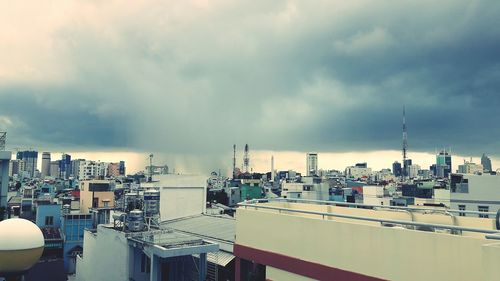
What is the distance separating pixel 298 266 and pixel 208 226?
76.9 ft

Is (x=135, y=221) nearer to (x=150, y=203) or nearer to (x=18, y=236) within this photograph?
(x=150, y=203)

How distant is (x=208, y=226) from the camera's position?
110 ft

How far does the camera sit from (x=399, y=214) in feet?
39.7

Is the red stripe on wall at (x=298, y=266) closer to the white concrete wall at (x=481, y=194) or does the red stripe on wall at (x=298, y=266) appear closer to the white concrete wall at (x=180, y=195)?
the white concrete wall at (x=180, y=195)

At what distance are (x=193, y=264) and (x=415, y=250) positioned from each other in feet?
68.1

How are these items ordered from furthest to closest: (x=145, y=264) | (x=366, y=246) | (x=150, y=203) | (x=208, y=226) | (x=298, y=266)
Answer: (x=208, y=226) → (x=150, y=203) → (x=145, y=264) → (x=298, y=266) → (x=366, y=246)

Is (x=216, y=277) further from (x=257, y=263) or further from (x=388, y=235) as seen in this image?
(x=388, y=235)

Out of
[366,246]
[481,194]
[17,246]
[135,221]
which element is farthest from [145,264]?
[481,194]

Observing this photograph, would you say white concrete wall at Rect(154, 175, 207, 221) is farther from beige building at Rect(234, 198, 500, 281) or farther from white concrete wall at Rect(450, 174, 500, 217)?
white concrete wall at Rect(450, 174, 500, 217)

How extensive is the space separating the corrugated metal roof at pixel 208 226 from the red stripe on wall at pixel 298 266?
1474cm

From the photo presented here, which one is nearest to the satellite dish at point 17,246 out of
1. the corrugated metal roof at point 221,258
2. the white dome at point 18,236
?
the white dome at point 18,236

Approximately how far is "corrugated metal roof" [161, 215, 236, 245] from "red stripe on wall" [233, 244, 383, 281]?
48.3 feet

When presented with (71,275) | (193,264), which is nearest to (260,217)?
(193,264)

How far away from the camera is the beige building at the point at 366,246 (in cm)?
745
